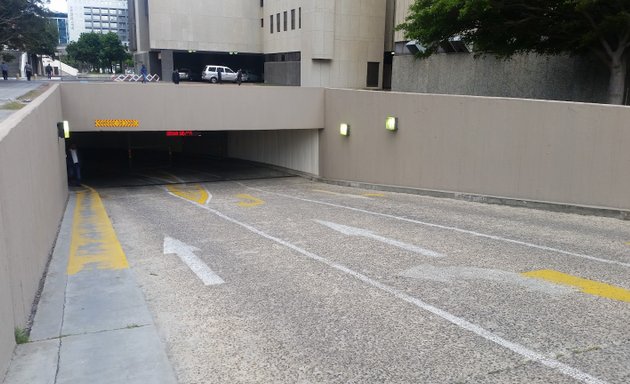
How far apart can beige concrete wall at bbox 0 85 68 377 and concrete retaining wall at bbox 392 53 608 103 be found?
1880cm

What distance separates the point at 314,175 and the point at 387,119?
6631 mm

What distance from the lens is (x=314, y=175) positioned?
25219mm

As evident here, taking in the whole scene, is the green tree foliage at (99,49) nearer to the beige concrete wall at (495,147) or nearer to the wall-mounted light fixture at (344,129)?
the wall-mounted light fixture at (344,129)

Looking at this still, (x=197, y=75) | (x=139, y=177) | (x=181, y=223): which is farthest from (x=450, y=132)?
(x=197, y=75)

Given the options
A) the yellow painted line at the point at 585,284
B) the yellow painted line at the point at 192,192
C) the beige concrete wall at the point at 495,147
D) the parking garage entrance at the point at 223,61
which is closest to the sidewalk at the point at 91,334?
the yellow painted line at the point at 585,284

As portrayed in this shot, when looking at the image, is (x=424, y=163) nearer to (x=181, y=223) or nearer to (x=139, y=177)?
(x=181, y=223)

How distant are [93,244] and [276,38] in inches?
2010

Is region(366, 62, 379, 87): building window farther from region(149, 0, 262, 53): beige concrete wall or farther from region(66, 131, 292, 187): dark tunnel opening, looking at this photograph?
region(66, 131, 292, 187): dark tunnel opening

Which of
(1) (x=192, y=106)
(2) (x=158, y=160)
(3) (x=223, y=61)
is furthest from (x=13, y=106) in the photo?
(3) (x=223, y=61)

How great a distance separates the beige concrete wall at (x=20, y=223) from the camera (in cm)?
525

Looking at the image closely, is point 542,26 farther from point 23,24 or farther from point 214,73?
point 23,24

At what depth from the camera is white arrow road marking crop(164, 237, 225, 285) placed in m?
8.16

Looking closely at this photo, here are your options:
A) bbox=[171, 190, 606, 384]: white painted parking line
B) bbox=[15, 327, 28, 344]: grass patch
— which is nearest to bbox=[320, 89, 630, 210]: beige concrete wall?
bbox=[171, 190, 606, 384]: white painted parking line

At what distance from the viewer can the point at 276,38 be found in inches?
2304
